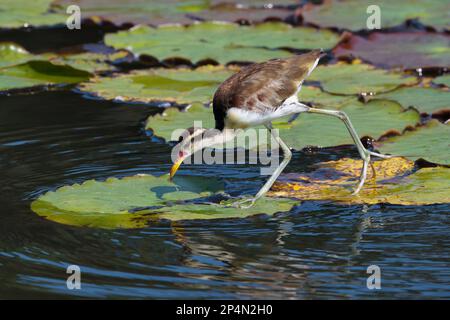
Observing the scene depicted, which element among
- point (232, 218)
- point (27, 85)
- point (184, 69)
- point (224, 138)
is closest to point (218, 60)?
point (184, 69)

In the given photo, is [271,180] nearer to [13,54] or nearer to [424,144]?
[424,144]

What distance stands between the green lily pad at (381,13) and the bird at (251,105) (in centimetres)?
484

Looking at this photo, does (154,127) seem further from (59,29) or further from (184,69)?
(59,29)

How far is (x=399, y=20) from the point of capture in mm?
12641

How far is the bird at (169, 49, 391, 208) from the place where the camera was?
7.52 m

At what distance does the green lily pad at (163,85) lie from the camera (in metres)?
10.6

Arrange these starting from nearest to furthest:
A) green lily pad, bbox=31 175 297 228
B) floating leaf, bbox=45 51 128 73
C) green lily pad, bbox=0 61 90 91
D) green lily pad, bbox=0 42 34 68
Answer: green lily pad, bbox=31 175 297 228
green lily pad, bbox=0 61 90 91
floating leaf, bbox=45 51 128 73
green lily pad, bbox=0 42 34 68

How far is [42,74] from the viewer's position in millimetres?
11688

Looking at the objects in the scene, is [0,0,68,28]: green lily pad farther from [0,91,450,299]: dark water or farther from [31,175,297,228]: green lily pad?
[31,175,297,228]: green lily pad

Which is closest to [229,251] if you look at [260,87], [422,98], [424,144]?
[260,87]

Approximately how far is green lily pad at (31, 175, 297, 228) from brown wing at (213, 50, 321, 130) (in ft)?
2.39

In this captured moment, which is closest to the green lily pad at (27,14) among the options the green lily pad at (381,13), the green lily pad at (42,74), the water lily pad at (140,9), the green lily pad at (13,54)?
the water lily pad at (140,9)

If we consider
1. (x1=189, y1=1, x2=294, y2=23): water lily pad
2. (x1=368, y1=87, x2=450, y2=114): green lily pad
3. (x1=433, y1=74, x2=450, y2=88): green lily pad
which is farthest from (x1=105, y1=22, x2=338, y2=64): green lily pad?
(x1=368, y1=87, x2=450, y2=114): green lily pad

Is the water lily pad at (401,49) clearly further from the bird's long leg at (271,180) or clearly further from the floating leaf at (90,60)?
the bird's long leg at (271,180)
